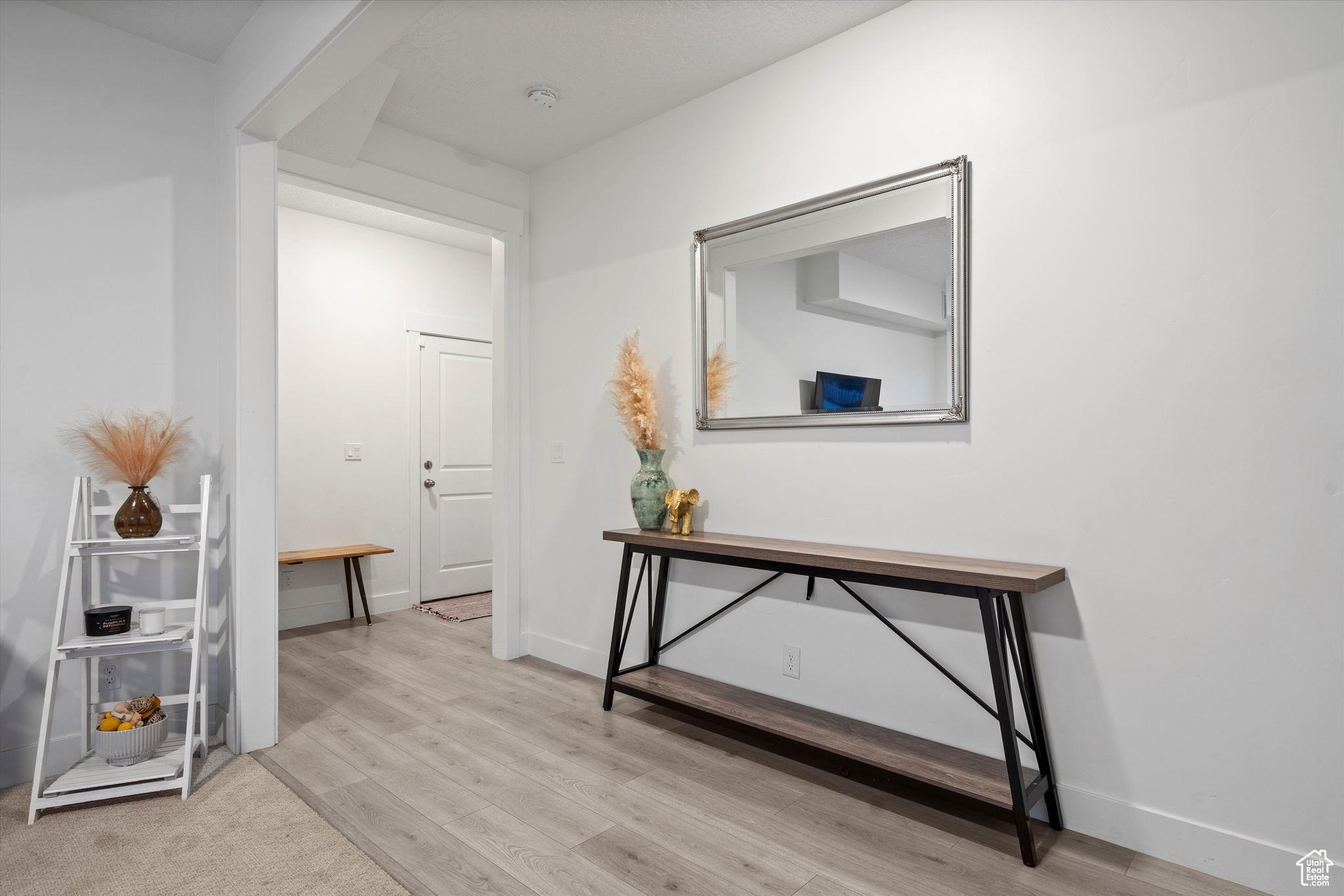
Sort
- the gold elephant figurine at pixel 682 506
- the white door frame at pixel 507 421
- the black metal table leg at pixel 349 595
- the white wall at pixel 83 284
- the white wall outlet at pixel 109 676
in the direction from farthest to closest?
the black metal table leg at pixel 349 595 → the white door frame at pixel 507 421 → the gold elephant figurine at pixel 682 506 → the white wall outlet at pixel 109 676 → the white wall at pixel 83 284

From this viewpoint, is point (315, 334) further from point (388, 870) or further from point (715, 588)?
point (388, 870)

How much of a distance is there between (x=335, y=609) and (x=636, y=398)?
2908mm

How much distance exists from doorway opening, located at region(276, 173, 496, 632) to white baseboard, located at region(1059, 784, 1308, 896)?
308 cm

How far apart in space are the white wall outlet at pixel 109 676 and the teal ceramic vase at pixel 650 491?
6.44 feet

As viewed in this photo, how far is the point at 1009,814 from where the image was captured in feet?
5.94

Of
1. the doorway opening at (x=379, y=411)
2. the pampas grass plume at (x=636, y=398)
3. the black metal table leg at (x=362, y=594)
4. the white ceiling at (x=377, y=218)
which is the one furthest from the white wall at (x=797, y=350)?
the black metal table leg at (x=362, y=594)

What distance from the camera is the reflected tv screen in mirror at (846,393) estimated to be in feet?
7.87

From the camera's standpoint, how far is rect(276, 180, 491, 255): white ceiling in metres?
4.19

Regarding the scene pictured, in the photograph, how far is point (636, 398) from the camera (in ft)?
9.52

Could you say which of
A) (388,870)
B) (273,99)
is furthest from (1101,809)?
(273,99)

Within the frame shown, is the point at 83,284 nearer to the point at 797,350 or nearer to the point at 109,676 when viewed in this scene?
the point at 109,676

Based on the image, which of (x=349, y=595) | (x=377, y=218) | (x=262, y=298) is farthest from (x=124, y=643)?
(x=377, y=218)

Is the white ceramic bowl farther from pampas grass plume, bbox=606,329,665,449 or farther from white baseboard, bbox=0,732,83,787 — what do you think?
pampas grass plume, bbox=606,329,665,449

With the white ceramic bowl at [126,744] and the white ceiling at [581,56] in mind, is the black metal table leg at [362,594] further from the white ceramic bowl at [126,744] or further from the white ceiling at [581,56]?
the white ceiling at [581,56]
